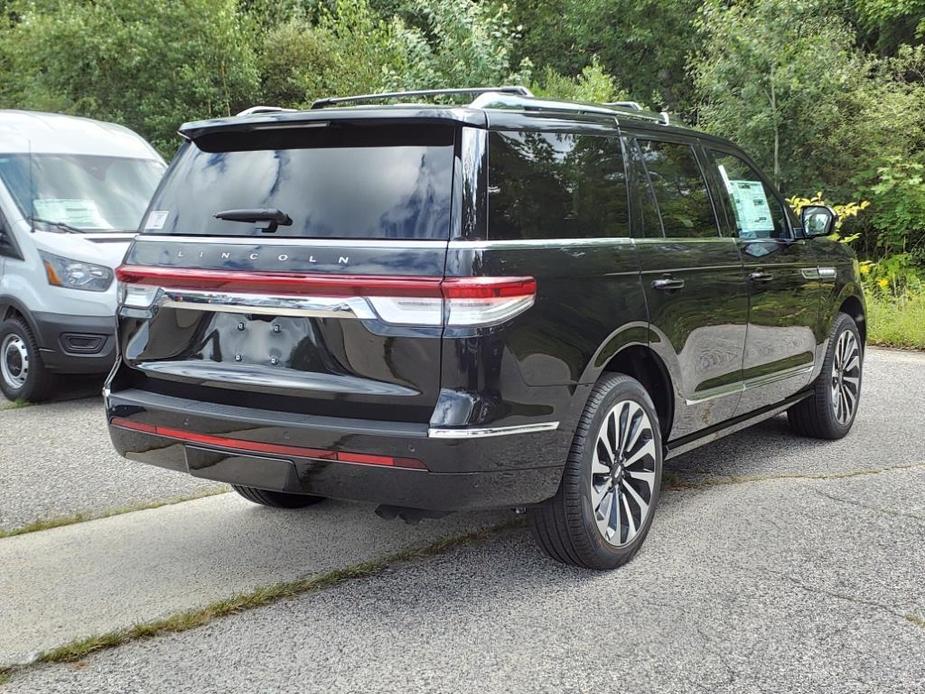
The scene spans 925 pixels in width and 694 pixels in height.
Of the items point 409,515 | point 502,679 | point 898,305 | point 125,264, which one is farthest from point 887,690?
point 898,305

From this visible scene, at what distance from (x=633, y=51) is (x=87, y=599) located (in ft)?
86.6

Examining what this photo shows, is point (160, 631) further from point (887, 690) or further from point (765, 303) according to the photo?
point (765, 303)

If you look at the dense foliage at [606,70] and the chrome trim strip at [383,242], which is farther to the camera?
the dense foliage at [606,70]

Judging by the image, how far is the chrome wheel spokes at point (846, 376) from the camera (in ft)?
20.2

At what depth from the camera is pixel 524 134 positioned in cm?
361

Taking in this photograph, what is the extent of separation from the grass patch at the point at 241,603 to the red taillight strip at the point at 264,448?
61 centimetres

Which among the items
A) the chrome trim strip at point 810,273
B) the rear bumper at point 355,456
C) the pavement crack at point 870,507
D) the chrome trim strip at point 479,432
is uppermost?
the chrome trim strip at point 810,273

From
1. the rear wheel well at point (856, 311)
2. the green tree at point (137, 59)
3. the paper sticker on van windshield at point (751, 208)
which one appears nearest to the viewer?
the paper sticker on van windshield at point (751, 208)

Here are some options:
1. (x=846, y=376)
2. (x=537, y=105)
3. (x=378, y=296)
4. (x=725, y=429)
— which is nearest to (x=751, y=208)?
(x=725, y=429)

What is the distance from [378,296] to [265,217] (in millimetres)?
602

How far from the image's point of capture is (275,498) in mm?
4715

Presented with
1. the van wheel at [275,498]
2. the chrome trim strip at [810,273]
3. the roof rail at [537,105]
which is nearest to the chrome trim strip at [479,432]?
the roof rail at [537,105]

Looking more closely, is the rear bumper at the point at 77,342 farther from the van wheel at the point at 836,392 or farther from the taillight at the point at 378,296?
the van wheel at the point at 836,392

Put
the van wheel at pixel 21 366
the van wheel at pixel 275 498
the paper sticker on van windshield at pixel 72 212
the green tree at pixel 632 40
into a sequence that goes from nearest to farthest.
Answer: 1. the van wheel at pixel 275 498
2. the van wheel at pixel 21 366
3. the paper sticker on van windshield at pixel 72 212
4. the green tree at pixel 632 40
